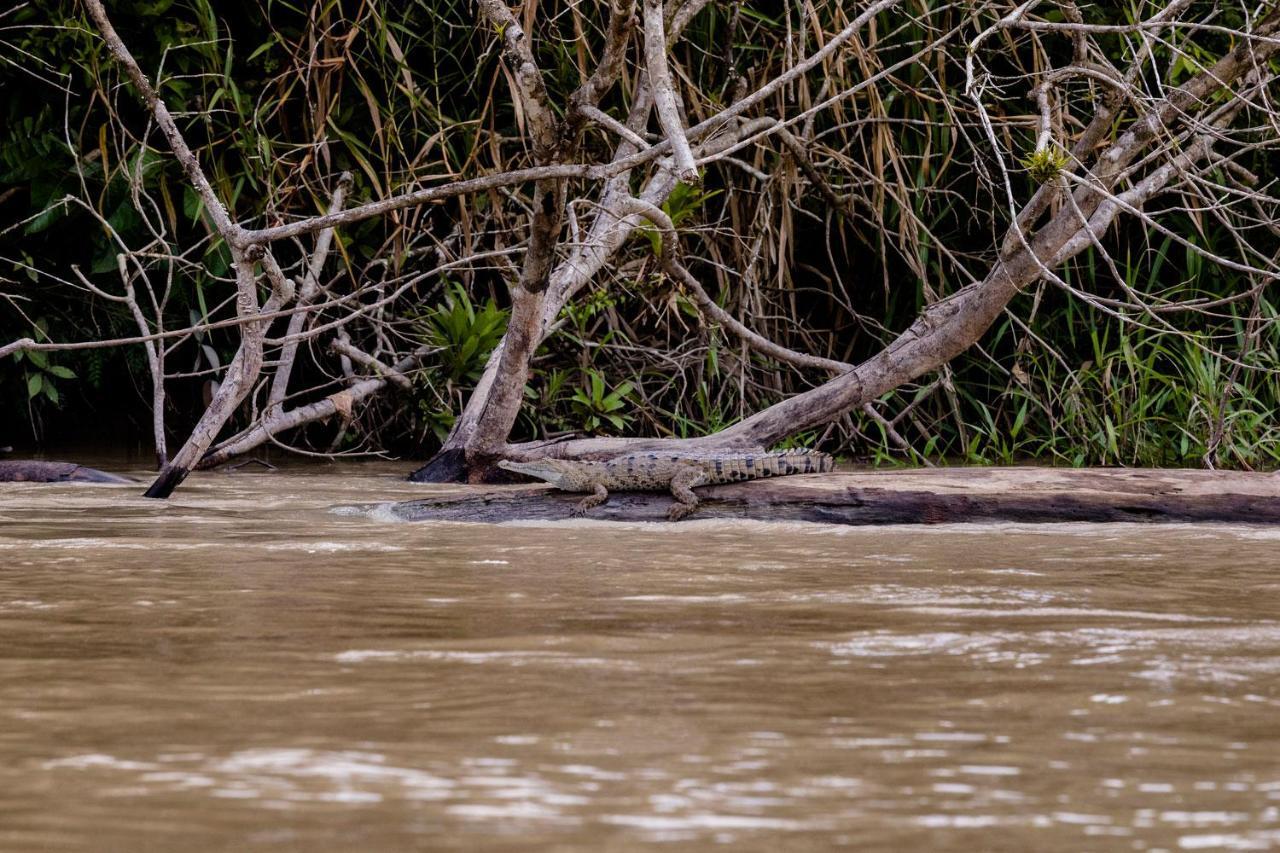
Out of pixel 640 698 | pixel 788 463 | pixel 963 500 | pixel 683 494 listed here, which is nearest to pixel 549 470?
pixel 683 494

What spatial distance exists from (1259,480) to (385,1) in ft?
16.4

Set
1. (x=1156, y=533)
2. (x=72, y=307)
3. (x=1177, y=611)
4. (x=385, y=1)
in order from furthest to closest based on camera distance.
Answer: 1. (x=72, y=307)
2. (x=385, y=1)
3. (x=1156, y=533)
4. (x=1177, y=611)

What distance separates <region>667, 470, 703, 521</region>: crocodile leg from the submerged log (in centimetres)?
286

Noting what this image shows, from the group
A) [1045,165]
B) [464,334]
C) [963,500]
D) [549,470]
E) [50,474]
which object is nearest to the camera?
[1045,165]

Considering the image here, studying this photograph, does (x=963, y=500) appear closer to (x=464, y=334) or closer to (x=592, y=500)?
(x=592, y=500)

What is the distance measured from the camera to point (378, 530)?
5238 mm

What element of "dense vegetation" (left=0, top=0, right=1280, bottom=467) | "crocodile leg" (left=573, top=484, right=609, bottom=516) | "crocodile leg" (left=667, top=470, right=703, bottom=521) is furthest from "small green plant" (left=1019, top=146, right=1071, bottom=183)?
"dense vegetation" (left=0, top=0, right=1280, bottom=467)

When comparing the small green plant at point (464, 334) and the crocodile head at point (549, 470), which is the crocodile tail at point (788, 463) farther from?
the small green plant at point (464, 334)

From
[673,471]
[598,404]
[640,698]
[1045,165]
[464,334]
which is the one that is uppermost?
[1045,165]

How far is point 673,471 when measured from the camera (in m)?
5.84

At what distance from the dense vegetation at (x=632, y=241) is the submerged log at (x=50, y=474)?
1.11 meters

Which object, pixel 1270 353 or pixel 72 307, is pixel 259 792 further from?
pixel 72 307

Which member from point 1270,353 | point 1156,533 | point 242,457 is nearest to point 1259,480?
point 1156,533

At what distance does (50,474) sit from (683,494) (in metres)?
3.21
